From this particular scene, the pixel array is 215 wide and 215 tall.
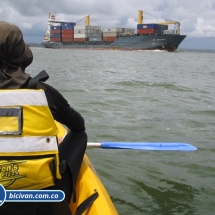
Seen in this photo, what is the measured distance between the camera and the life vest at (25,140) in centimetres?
153

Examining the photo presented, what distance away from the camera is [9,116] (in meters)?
1.53

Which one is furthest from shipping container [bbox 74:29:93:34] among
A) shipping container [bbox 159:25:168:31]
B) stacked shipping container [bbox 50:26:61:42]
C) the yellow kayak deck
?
the yellow kayak deck

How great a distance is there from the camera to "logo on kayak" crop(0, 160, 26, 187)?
5.08 feet

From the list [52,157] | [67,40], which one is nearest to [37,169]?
[52,157]

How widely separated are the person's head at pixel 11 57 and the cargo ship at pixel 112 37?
174 ft

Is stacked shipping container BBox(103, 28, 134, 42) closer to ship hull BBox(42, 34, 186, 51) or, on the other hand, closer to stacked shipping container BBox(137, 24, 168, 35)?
ship hull BBox(42, 34, 186, 51)

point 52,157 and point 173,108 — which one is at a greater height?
point 52,157

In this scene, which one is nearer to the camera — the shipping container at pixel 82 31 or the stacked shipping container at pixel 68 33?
the shipping container at pixel 82 31

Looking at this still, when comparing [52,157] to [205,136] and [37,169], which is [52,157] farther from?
[205,136]

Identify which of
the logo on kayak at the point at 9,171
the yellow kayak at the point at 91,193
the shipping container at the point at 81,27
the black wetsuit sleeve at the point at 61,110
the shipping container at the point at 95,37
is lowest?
the yellow kayak at the point at 91,193

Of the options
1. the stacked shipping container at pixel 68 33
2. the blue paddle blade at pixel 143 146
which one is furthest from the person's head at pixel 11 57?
the stacked shipping container at pixel 68 33

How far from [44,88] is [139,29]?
5936cm

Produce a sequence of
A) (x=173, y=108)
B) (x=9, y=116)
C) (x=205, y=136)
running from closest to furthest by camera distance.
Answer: (x=9, y=116)
(x=205, y=136)
(x=173, y=108)

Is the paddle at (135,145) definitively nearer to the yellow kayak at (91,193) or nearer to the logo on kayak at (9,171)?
the yellow kayak at (91,193)
